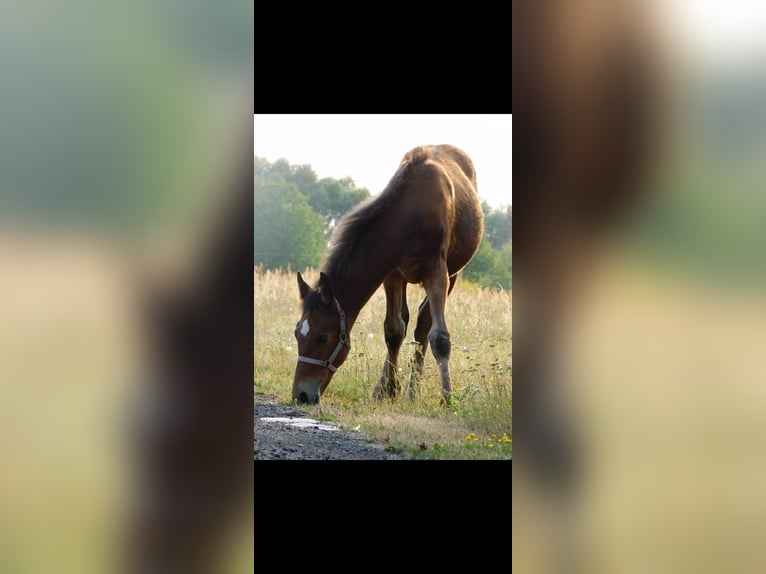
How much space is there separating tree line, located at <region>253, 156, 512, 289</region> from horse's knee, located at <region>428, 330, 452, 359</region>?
3723mm

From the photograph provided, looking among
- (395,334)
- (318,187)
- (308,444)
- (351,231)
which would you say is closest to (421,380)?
(395,334)

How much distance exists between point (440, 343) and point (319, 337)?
0.86 m

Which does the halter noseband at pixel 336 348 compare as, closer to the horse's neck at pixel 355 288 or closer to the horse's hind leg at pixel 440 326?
the horse's neck at pixel 355 288

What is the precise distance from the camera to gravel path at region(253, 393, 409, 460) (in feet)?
14.3

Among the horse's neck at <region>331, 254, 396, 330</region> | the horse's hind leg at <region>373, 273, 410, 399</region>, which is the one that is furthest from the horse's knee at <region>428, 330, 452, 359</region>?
the horse's neck at <region>331, 254, 396, 330</region>
